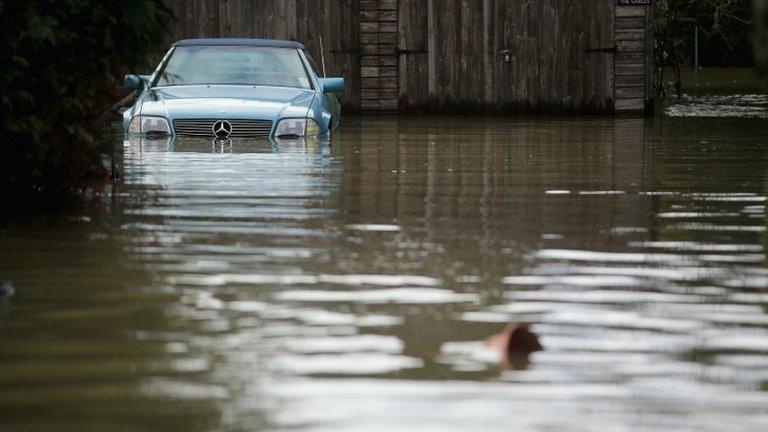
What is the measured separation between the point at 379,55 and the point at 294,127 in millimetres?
9657

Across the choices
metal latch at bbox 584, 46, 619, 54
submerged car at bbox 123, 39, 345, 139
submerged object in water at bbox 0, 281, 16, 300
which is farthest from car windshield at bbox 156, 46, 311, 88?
submerged object in water at bbox 0, 281, 16, 300

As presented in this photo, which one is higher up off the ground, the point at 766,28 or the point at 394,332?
the point at 766,28

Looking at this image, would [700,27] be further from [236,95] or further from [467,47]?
[236,95]

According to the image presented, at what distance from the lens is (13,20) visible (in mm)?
9297

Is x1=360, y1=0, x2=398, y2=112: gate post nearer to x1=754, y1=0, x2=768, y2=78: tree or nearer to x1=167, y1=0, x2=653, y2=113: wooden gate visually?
x1=167, y1=0, x2=653, y2=113: wooden gate

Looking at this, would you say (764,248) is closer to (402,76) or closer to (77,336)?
(77,336)

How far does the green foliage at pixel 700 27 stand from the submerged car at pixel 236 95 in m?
12.4

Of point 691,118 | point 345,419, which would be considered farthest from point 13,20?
point 691,118

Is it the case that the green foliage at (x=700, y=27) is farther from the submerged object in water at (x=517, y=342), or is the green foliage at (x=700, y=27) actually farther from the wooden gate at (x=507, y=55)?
the submerged object in water at (x=517, y=342)

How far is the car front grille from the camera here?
54.8 ft

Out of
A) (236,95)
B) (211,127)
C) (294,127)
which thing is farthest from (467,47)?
(211,127)

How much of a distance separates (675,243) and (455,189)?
344cm

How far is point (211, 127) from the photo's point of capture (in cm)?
1672

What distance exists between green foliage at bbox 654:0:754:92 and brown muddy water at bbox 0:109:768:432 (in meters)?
17.1
